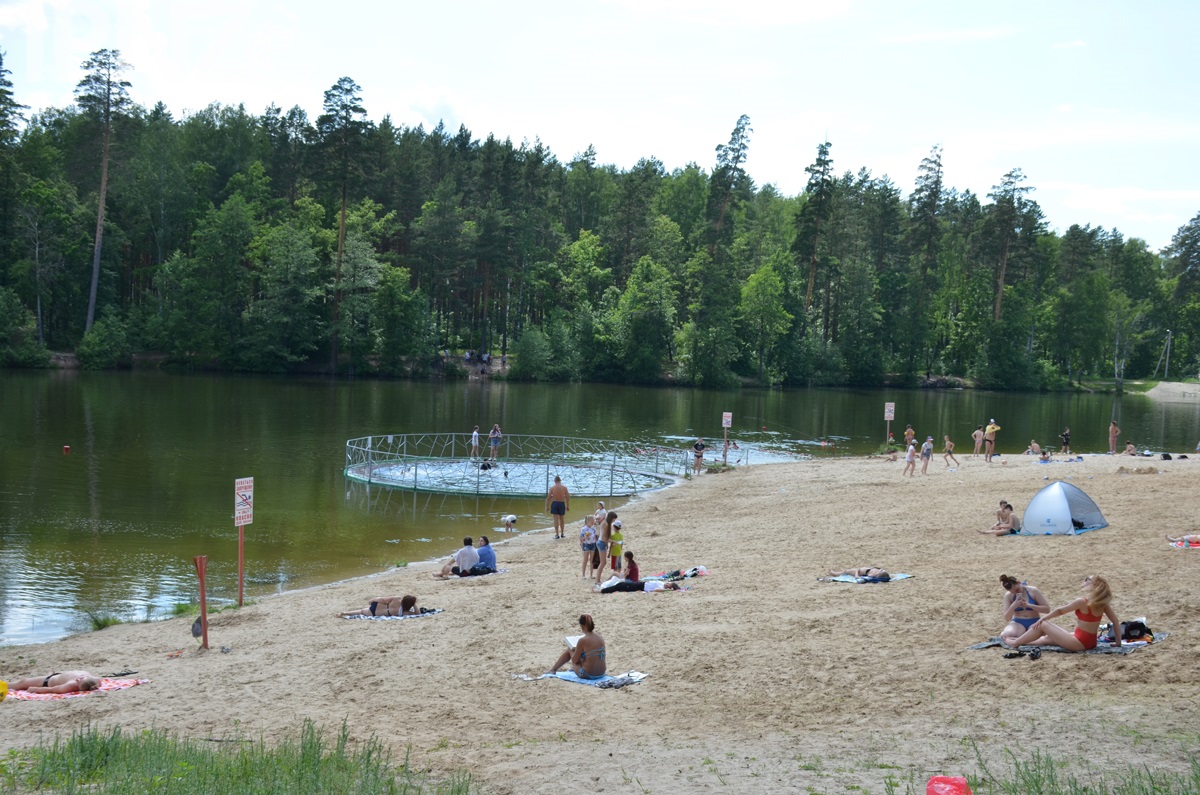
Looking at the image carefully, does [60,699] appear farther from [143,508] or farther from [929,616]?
[143,508]

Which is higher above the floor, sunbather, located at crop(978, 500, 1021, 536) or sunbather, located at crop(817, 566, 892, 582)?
sunbather, located at crop(978, 500, 1021, 536)

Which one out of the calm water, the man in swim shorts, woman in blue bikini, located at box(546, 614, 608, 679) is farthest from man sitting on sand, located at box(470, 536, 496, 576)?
woman in blue bikini, located at box(546, 614, 608, 679)

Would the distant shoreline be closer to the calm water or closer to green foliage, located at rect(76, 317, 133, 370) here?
the calm water

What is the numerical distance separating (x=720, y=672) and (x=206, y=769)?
6.61m

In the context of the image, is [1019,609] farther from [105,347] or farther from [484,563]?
[105,347]

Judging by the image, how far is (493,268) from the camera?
320 ft

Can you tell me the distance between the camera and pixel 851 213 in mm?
114938

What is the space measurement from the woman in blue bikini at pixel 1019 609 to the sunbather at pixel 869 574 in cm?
383

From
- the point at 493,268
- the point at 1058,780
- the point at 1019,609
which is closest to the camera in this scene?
the point at 1058,780

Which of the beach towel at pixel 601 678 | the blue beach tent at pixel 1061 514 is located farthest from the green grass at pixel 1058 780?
the blue beach tent at pixel 1061 514

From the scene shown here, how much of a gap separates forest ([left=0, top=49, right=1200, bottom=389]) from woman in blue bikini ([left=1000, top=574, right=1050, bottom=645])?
3086 inches

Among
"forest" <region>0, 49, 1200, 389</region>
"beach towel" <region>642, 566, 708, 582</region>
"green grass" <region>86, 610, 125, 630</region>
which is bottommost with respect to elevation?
"green grass" <region>86, 610, 125, 630</region>


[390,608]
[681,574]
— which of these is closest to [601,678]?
[390,608]

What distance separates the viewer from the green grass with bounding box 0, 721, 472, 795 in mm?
8039
